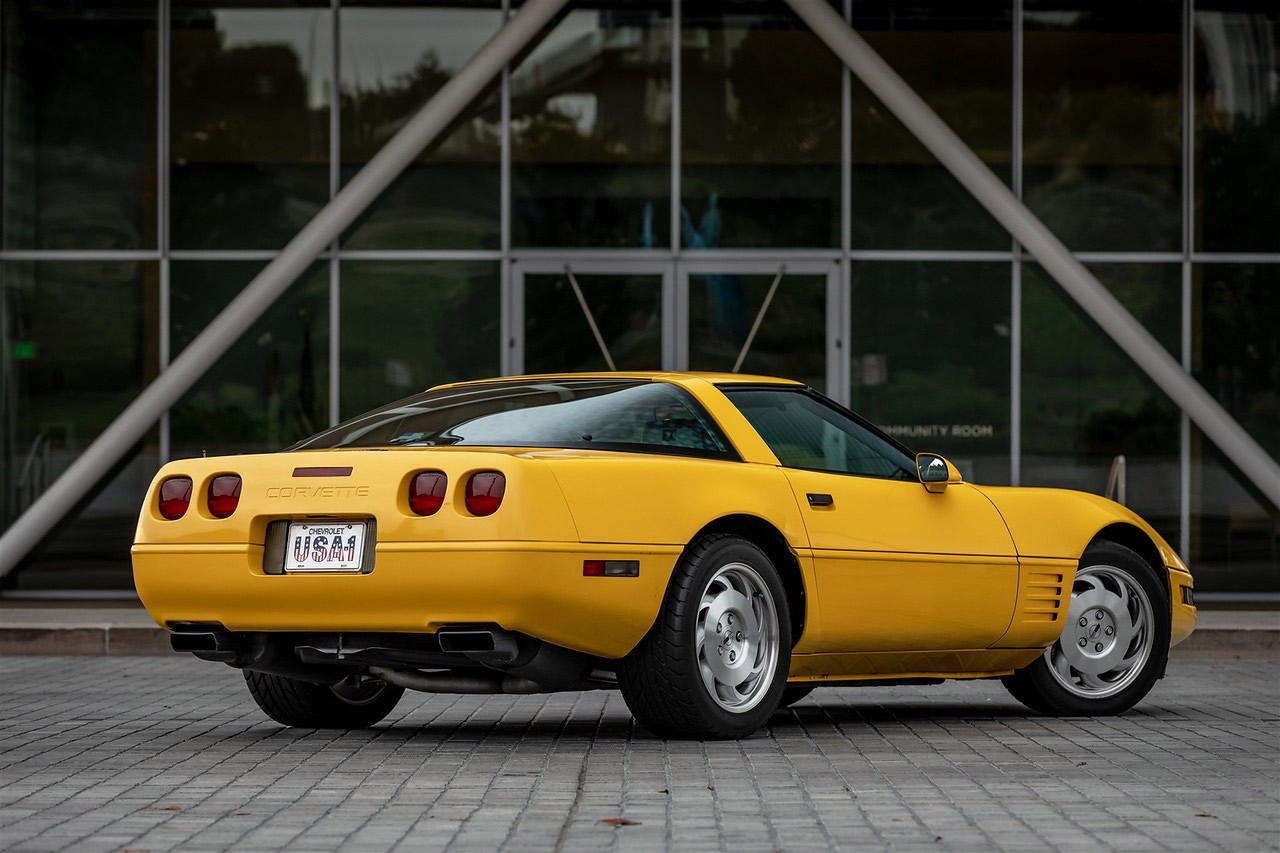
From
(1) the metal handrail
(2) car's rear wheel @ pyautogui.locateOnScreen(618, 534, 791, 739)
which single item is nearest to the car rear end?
(2) car's rear wheel @ pyautogui.locateOnScreen(618, 534, 791, 739)

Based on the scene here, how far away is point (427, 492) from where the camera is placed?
286 inches

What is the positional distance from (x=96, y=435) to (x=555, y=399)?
32.5 ft

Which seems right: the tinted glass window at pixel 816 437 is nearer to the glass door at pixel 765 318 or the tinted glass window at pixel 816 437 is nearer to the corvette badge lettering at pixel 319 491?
the corvette badge lettering at pixel 319 491

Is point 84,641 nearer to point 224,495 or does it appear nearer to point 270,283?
point 270,283

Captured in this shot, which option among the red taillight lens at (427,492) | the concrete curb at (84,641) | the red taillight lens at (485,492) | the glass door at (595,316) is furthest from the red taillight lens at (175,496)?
the glass door at (595,316)

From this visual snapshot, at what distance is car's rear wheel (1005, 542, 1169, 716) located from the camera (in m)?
9.17

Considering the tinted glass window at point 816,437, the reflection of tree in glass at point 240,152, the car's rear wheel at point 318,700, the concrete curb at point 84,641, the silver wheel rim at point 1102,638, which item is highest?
the reflection of tree in glass at point 240,152

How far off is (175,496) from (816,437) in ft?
8.50

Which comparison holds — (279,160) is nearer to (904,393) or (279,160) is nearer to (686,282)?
(686,282)

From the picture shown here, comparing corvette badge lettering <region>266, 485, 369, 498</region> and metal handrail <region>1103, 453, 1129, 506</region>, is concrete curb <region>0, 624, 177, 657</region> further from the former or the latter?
metal handrail <region>1103, 453, 1129, 506</region>

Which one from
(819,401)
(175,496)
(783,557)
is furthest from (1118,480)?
(175,496)

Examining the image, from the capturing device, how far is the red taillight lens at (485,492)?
716cm

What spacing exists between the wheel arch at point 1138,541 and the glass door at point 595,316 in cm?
777

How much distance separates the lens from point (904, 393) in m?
17.2
